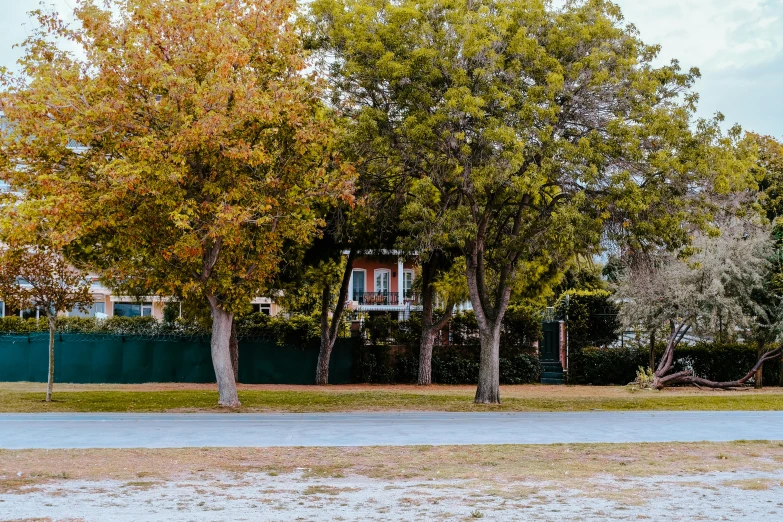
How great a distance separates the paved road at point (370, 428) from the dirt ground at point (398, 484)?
118 cm

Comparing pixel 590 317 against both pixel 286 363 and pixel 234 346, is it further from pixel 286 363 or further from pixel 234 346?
pixel 234 346

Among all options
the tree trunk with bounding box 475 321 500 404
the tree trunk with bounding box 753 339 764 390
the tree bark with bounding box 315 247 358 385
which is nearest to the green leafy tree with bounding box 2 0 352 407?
the tree trunk with bounding box 475 321 500 404

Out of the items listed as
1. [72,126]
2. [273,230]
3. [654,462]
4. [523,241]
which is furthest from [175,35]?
[654,462]

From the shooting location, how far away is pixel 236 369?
34531 millimetres

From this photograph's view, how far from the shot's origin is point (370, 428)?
17.7 m

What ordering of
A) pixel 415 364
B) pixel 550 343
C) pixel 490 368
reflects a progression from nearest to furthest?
pixel 490 368 → pixel 415 364 → pixel 550 343

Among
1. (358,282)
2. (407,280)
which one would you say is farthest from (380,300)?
(407,280)

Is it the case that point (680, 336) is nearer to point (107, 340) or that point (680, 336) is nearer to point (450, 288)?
point (450, 288)

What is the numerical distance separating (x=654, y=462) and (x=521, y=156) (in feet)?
29.9

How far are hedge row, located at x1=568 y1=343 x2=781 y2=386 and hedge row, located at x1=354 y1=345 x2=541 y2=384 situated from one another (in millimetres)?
2713

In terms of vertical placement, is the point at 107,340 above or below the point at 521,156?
below

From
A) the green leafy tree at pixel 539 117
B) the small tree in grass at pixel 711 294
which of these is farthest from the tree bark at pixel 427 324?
the green leafy tree at pixel 539 117

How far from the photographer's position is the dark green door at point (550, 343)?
3881 centimetres

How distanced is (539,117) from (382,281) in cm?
3822
